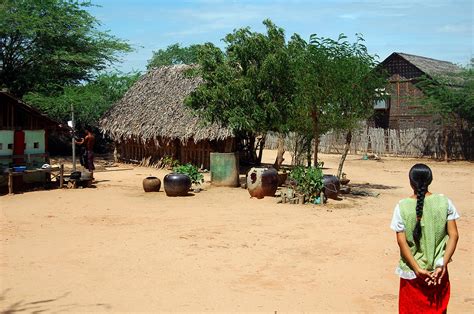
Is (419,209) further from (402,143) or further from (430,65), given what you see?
(430,65)

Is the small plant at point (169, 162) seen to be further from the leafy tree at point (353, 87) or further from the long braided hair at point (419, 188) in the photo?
the long braided hair at point (419, 188)

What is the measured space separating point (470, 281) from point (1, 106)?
41.9 ft

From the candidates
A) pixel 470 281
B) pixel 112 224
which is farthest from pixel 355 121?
pixel 470 281

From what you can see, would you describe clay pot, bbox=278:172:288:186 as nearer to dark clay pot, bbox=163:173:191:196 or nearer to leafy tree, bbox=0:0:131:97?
dark clay pot, bbox=163:173:191:196

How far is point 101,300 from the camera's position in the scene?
5.65 meters

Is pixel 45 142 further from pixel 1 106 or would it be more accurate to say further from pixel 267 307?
pixel 267 307

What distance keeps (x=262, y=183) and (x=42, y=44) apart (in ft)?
47.2

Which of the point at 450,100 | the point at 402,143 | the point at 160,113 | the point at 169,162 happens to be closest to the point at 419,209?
the point at 169,162

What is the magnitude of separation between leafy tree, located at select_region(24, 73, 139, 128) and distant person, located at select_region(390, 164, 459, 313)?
18.1 m

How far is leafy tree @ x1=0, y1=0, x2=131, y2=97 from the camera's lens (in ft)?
71.3

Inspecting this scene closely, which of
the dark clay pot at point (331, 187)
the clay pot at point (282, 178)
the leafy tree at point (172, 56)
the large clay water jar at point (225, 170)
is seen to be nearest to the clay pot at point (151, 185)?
the large clay water jar at point (225, 170)

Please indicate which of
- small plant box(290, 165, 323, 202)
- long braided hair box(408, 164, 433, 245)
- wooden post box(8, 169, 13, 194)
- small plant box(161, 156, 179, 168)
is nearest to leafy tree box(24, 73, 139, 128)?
small plant box(161, 156, 179, 168)

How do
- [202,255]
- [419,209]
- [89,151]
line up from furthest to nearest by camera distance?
[89,151], [202,255], [419,209]

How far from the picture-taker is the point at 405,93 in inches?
1245
